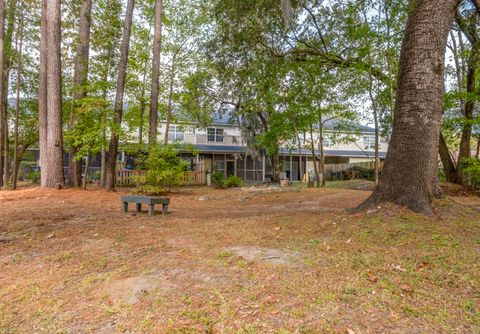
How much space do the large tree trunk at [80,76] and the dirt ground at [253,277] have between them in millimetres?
7026

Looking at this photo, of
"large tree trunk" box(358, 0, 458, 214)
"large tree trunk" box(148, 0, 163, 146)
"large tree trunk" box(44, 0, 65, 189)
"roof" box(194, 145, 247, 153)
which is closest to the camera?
"large tree trunk" box(358, 0, 458, 214)

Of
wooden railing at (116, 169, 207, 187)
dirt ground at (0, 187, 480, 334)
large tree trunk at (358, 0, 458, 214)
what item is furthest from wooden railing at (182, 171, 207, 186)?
large tree trunk at (358, 0, 458, 214)

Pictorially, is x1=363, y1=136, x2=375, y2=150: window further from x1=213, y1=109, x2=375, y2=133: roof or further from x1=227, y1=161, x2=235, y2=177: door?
x1=227, y1=161, x2=235, y2=177: door

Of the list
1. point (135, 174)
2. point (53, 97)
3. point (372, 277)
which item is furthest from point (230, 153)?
point (372, 277)

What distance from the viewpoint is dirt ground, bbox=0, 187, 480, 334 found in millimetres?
2152

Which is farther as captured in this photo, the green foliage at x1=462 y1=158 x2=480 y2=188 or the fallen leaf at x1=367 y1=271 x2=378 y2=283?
the green foliage at x1=462 y1=158 x2=480 y2=188

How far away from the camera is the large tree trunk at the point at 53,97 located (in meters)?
10.2

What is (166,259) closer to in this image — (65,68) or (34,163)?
(65,68)

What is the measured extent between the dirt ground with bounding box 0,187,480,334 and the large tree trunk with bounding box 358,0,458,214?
497mm

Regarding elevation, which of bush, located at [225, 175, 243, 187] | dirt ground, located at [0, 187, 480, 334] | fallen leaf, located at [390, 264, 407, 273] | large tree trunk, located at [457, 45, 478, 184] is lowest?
dirt ground, located at [0, 187, 480, 334]

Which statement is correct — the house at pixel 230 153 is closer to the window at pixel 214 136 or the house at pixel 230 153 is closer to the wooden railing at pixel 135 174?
the window at pixel 214 136

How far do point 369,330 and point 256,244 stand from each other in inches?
85.8

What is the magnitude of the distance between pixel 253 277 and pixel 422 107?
3936mm

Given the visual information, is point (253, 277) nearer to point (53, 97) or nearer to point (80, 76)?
point (53, 97)
